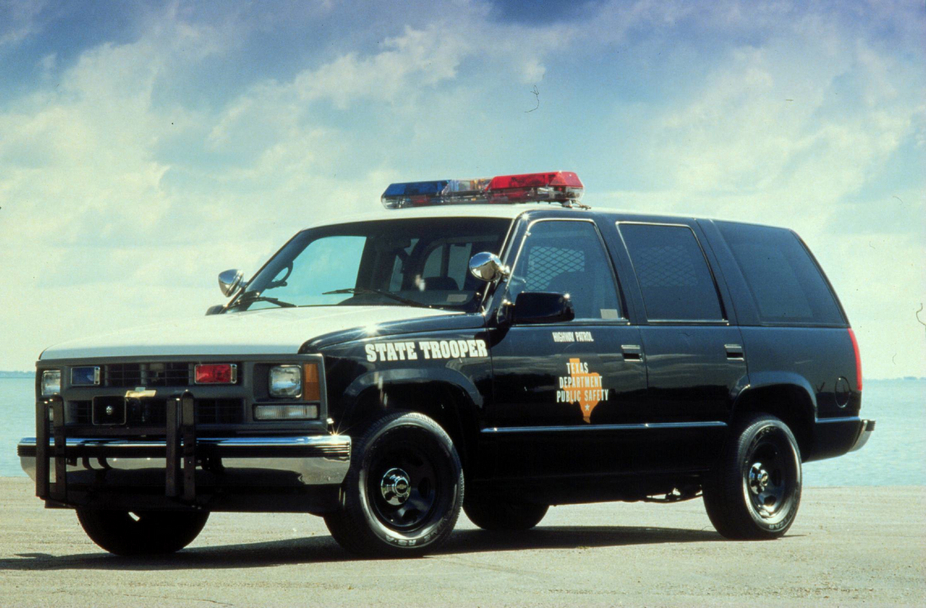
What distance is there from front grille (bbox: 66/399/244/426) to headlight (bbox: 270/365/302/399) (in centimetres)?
21

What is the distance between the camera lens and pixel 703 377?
10.3 m

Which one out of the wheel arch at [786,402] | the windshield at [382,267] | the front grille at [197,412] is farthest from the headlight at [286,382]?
the wheel arch at [786,402]

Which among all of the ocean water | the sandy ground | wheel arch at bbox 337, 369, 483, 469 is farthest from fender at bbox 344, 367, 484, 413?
the ocean water

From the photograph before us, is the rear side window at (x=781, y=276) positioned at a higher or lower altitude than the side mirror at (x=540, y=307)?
higher

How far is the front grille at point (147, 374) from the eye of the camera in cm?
842

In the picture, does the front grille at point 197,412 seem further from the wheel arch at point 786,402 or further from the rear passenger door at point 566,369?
the wheel arch at point 786,402

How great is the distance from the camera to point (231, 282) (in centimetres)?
1020

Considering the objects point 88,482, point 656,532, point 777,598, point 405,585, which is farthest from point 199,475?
point 656,532

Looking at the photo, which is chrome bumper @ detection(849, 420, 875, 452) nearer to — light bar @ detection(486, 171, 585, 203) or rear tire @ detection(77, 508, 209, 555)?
light bar @ detection(486, 171, 585, 203)

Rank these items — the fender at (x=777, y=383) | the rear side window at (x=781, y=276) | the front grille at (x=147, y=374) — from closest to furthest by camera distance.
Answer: the front grille at (x=147, y=374)
the fender at (x=777, y=383)
the rear side window at (x=781, y=276)

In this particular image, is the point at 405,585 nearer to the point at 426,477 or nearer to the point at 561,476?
the point at 426,477

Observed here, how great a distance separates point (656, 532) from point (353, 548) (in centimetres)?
361

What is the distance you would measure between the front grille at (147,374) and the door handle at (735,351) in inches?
151

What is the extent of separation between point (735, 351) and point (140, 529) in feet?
13.2
